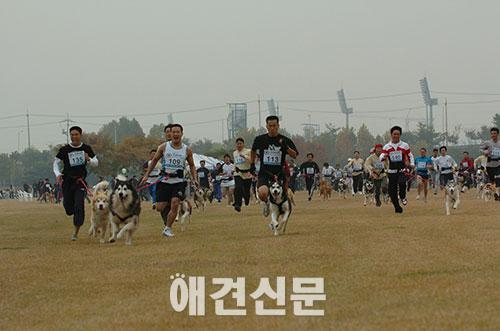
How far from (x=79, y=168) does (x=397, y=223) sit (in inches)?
249

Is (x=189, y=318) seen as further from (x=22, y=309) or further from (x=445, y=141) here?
(x=445, y=141)

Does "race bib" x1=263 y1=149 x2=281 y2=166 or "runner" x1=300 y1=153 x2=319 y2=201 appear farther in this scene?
"runner" x1=300 y1=153 x2=319 y2=201

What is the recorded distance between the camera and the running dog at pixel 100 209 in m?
16.1

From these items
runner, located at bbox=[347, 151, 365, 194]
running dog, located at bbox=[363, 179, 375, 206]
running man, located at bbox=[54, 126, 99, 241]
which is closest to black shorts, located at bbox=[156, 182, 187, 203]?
running man, located at bbox=[54, 126, 99, 241]

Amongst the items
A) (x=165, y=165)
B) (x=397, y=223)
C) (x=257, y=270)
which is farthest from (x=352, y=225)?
(x=257, y=270)

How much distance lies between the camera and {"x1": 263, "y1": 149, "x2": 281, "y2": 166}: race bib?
1642 cm

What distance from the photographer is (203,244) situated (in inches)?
606

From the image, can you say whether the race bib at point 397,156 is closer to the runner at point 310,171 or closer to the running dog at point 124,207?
the running dog at point 124,207

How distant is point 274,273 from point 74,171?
7449mm

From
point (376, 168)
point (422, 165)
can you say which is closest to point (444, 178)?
point (422, 165)

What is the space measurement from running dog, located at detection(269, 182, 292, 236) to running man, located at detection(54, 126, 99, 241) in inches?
131

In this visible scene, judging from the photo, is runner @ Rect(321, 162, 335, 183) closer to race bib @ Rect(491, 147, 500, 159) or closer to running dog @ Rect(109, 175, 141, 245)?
race bib @ Rect(491, 147, 500, 159)

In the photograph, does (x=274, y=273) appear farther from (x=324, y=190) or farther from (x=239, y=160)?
(x=324, y=190)

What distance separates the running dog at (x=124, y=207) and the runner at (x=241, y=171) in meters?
10.5
